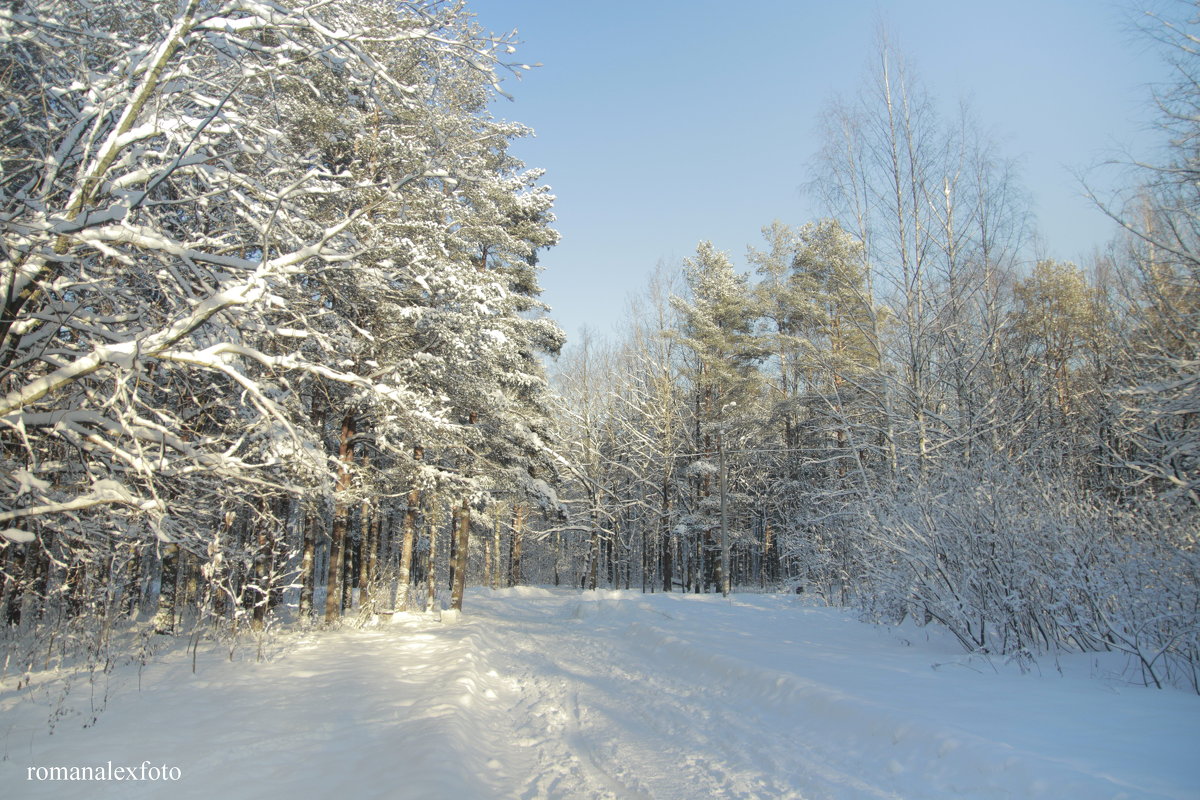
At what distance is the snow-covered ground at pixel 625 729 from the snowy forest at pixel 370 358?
116 cm

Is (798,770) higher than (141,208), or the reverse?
(141,208)

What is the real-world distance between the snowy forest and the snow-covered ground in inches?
45.7

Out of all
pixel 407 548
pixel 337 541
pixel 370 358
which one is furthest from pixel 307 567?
pixel 370 358

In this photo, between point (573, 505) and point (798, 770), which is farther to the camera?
point (573, 505)

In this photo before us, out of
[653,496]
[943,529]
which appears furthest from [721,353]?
[943,529]

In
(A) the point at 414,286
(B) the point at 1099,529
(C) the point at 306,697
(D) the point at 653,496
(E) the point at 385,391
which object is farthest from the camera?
(D) the point at 653,496

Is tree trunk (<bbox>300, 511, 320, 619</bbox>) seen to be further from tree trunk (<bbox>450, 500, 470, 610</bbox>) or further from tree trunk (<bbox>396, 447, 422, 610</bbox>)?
tree trunk (<bbox>450, 500, 470, 610</bbox>)

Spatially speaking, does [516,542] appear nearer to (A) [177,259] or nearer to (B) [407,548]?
(B) [407,548]

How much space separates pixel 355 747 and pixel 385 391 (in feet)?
9.48

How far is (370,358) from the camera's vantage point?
13.0 metres

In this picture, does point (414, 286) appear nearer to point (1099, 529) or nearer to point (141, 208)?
point (141, 208)

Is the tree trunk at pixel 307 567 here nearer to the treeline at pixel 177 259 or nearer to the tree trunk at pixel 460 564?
the treeline at pixel 177 259

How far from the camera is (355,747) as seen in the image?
478 cm

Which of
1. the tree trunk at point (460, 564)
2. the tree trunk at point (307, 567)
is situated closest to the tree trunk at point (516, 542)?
the tree trunk at point (460, 564)
